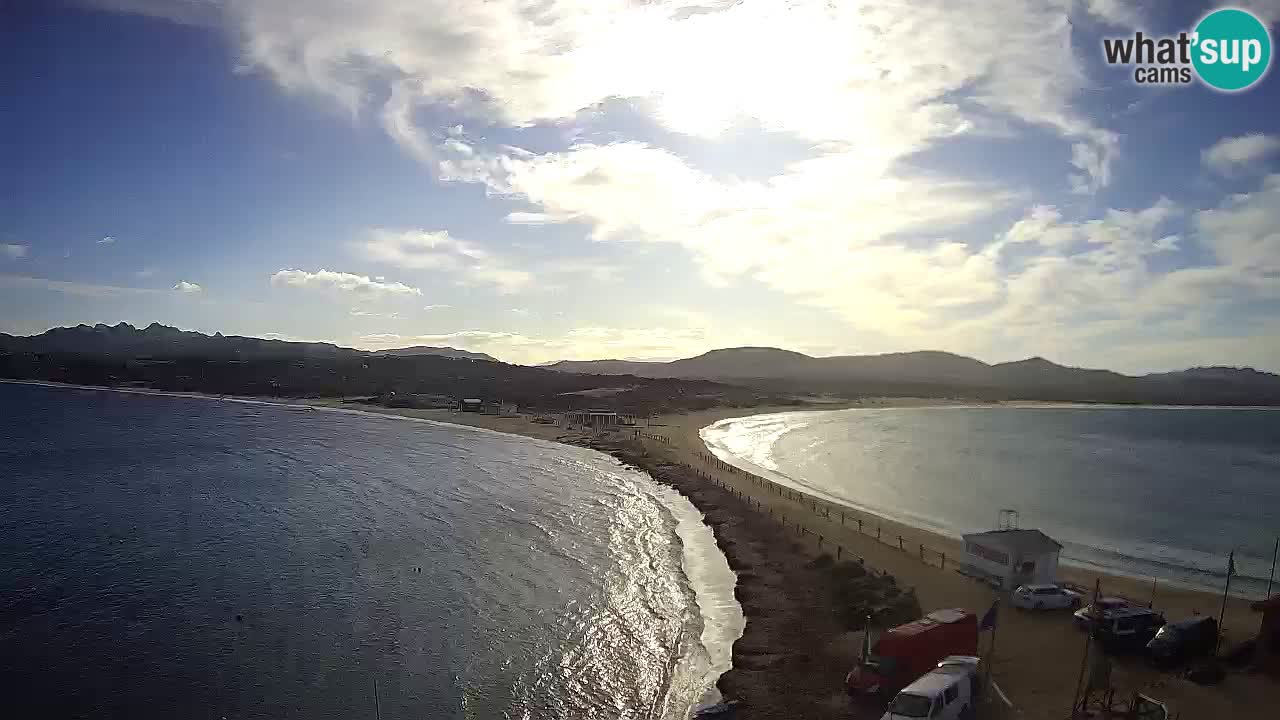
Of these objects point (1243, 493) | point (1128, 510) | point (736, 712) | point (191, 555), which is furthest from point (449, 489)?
point (1243, 493)

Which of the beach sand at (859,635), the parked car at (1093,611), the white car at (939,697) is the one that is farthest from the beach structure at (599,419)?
the white car at (939,697)

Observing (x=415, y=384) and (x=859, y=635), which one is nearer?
(x=859, y=635)

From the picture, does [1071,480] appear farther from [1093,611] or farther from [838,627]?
[838,627]

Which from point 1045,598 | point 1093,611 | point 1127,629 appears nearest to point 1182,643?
point 1127,629

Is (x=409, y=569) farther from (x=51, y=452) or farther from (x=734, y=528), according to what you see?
(x=51, y=452)

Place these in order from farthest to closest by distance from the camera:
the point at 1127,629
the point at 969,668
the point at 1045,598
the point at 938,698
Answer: the point at 1045,598 < the point at 1127,629 < the point at 969,668 < the point at 938,698
